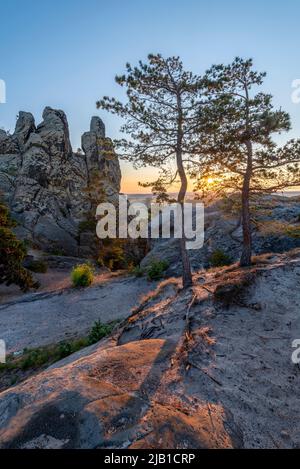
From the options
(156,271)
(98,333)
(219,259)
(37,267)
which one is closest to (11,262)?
(37,267)

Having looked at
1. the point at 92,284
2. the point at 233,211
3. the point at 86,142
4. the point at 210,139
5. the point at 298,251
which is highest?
the point at 86,142

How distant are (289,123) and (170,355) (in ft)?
31.6

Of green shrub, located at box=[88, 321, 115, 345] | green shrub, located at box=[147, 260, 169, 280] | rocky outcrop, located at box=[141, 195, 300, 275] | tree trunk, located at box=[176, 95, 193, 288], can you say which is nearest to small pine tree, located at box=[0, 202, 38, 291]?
green shrub, located at box=[147, 260, 169, 280]

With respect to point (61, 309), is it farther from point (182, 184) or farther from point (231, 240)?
point (231, 240)

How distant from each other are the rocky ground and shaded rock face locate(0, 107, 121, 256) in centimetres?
3007

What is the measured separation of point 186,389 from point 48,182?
41047 millimetres

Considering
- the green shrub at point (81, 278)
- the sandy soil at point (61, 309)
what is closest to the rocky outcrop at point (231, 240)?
the sandy soil at point (61, 309)

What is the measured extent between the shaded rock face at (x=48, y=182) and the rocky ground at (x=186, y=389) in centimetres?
3007

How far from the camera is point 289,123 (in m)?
11.0

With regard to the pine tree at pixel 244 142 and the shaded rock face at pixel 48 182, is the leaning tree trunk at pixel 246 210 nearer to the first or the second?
the pine tree at pixel 244 142

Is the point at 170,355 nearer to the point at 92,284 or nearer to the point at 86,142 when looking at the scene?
the point at 92,284

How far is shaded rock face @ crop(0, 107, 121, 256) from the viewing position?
3731 cm

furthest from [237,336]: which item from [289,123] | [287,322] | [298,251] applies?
[289,123]
